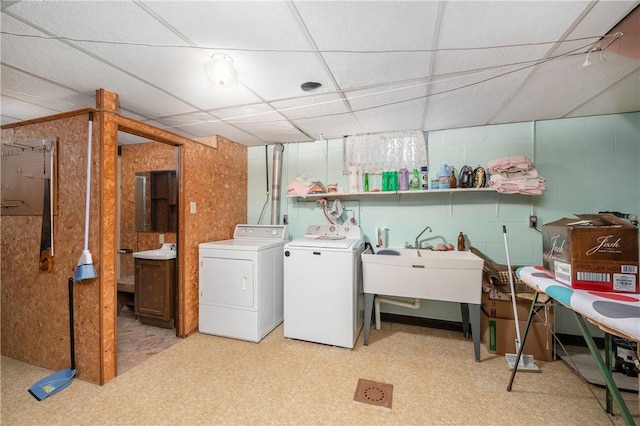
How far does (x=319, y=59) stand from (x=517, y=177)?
220cm

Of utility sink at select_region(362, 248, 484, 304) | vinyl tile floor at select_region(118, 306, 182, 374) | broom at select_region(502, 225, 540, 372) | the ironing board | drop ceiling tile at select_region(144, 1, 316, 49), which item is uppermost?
drop ceiling tile at select_region(144, 1, 316, 49)

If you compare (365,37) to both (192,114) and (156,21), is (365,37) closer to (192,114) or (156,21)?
(156,21)

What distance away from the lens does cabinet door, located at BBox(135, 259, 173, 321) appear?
283 centimetres

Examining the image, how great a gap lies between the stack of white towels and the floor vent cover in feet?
6.84

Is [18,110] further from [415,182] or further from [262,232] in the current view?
[415,182]

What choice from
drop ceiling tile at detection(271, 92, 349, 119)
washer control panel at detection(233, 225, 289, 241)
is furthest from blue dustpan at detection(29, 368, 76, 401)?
drop ceiling tile at detection(271, 92, 349, 119)

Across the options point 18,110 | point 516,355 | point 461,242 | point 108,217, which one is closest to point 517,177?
point 461,242

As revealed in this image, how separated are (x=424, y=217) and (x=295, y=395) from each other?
7.22 feet

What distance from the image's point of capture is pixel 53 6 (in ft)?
3.81

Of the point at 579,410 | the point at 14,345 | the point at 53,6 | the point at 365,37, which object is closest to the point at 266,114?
the point at 365,37

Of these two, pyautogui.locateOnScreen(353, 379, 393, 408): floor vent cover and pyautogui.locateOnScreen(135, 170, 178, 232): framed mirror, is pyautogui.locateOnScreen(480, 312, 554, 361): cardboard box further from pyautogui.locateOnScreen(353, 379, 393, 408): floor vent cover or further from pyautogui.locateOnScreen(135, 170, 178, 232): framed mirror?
pyautogui.locateOnScreen(135, 170, 178, 232): framed mirror

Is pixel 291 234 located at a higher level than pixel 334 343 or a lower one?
higher

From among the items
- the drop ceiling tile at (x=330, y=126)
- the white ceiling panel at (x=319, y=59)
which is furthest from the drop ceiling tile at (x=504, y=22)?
the drop ceiling tile at (x=330, y=126)

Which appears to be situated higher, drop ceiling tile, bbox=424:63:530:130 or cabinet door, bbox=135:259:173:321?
drop ceiling tile, bbox=424:63:530:130
